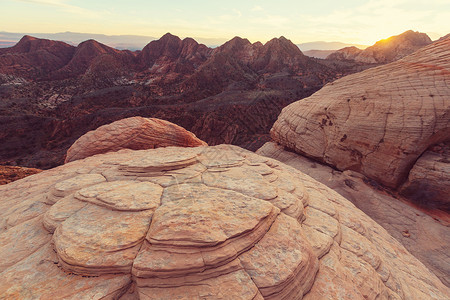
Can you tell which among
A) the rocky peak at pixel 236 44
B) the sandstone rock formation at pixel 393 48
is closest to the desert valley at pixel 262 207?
the rocky peak at pixel 236 44

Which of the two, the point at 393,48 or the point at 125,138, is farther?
the point at 393,48

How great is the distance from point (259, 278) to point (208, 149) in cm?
611

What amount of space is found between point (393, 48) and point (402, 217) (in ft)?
318

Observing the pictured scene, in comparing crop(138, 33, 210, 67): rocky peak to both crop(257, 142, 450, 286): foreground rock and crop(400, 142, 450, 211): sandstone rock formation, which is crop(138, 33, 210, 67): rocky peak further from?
crop(400, 142, 450, 211): sandstone rock formation

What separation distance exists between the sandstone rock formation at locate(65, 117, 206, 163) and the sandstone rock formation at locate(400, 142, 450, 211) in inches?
557

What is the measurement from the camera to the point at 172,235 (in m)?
3.21

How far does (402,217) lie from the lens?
927 centimetres

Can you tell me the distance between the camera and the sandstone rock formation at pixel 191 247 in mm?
2865

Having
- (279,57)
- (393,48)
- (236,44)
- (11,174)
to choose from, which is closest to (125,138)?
(11,174)

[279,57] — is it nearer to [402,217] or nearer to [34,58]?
[402,217]

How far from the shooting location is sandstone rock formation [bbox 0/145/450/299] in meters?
2.87

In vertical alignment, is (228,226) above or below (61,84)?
above

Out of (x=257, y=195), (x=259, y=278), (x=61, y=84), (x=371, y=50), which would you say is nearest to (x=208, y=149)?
(x=257, y=195)

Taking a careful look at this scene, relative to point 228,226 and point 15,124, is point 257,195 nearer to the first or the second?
point 228,226
